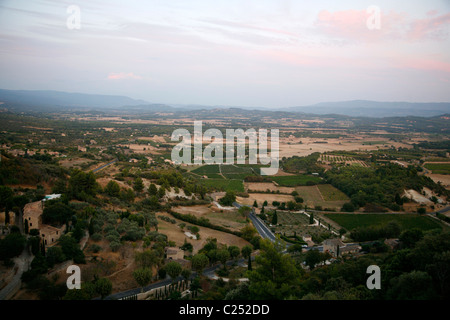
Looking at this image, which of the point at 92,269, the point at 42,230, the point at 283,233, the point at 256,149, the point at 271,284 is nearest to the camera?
the point at 271,284

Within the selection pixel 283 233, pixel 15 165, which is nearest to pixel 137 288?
pixel 283 233

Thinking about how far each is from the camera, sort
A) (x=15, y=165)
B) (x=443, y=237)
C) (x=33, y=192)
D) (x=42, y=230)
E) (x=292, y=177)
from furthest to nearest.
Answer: (x=292, y=177) < (x=15, y=165) < (x=33, y=192) < (x=42, y=230) < (x=443, y=237)

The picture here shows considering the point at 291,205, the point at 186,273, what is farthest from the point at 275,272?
the point at 291,205

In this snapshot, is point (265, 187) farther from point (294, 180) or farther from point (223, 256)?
point (223, 256)

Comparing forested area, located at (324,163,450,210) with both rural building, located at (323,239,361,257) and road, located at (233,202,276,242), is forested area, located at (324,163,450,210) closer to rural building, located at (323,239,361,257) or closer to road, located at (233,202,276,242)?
road, located at (233,202,276,242)

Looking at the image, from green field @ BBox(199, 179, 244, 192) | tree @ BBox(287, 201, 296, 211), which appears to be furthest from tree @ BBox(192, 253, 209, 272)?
green field @ BBox(199, 179, 244, 192)

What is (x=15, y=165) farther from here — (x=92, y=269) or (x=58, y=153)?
(x=58, y=153)

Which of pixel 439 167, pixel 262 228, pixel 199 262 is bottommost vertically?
pixel 262 228
